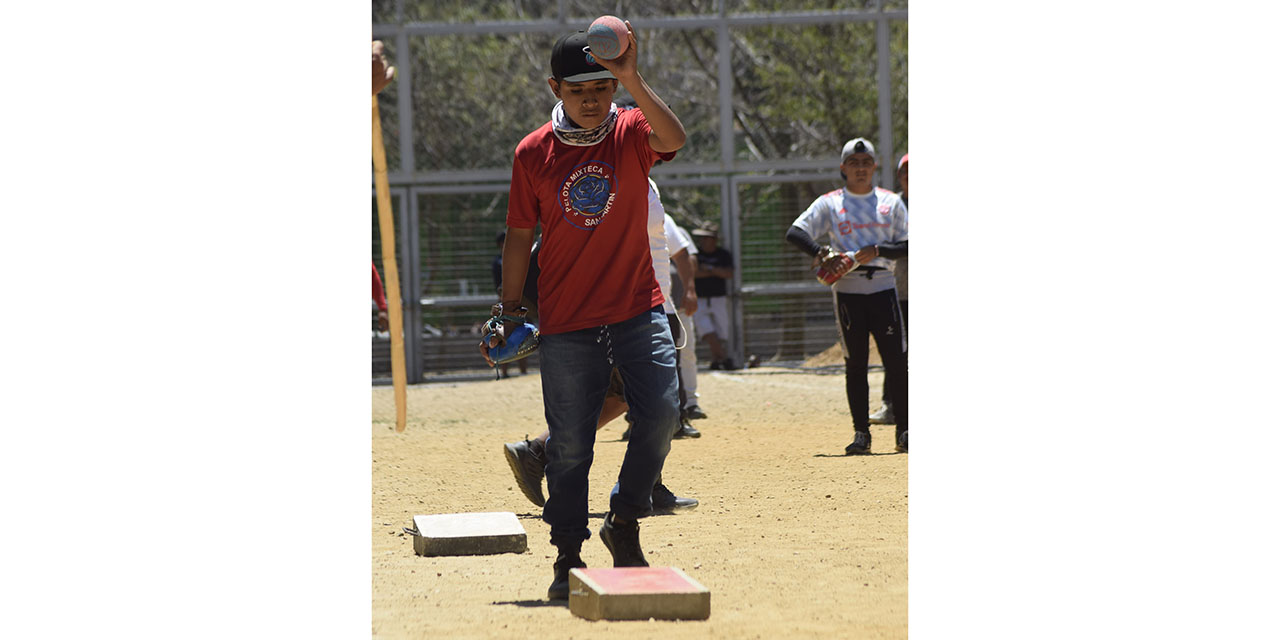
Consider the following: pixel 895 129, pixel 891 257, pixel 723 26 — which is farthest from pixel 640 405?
pixel 895 129

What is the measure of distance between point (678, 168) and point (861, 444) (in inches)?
333

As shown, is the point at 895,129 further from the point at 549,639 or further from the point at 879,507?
the point at 549,639

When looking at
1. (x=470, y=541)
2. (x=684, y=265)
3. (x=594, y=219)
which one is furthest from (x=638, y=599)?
(x=684, y=265)

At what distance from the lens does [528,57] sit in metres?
21.2

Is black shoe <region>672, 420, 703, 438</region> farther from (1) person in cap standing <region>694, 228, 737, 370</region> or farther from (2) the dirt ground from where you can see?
(1) person in cap standing <region>694, 228, 737, 370</region>

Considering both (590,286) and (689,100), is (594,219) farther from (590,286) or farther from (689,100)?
(689,100)

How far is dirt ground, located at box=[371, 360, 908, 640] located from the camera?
4582 millimetres

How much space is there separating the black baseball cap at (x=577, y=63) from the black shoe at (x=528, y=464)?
2392mm

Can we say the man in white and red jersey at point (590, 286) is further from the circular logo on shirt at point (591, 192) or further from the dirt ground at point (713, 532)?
the dirt ground at point (713, 532)

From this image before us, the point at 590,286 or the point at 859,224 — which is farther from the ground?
the point at 859,224

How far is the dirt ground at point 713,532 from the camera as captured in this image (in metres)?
4.58

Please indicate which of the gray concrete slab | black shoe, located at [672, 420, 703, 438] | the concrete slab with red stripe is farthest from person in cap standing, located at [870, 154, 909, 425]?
the concrete slab with red stripe

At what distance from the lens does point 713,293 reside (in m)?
16.9

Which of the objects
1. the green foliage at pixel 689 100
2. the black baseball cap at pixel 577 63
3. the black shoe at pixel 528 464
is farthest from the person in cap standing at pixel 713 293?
the black baseball cap at pixel 577 63
